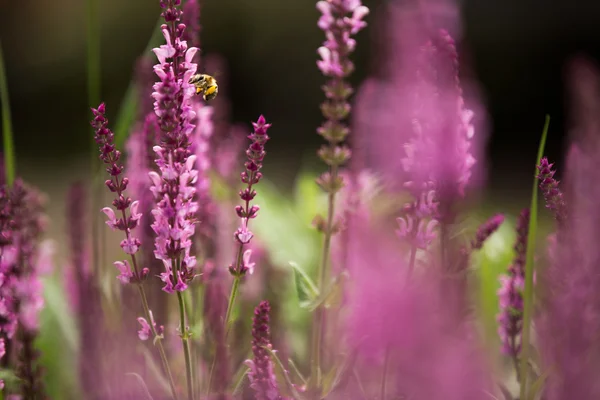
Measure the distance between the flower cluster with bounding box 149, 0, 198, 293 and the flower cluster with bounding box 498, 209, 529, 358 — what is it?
0.44m

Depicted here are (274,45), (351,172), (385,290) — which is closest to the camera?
(385,290)

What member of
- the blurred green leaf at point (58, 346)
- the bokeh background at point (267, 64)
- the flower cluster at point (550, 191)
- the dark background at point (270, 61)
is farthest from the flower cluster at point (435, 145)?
the dark background at point (270, 61)

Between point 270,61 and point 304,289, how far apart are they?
565 cm

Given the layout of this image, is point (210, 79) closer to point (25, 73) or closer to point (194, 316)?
point (194, 316)

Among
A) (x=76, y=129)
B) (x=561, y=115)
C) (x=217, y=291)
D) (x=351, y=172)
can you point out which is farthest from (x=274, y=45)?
(x=217, y=291)

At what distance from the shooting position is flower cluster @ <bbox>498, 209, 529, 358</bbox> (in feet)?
3.26

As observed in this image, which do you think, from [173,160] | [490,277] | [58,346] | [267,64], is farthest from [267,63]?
[173,160]

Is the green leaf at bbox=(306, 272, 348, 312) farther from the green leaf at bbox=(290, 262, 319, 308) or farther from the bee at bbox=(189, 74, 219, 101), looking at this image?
the bee at bbox=(189, 74, 219, 101)

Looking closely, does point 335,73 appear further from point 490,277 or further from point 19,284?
point 490,277

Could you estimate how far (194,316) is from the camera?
1127 millimetres

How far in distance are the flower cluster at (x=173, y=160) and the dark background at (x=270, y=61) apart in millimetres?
4973

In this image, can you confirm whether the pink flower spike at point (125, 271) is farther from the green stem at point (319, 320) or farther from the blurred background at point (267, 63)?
the blurred background at point (267, 63)

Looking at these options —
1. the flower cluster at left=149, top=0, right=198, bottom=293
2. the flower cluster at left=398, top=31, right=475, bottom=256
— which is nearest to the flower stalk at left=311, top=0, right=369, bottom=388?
the flower cluster at left=398, top=31, right=475, bottom=256

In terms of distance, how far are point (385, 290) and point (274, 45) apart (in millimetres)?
6105
